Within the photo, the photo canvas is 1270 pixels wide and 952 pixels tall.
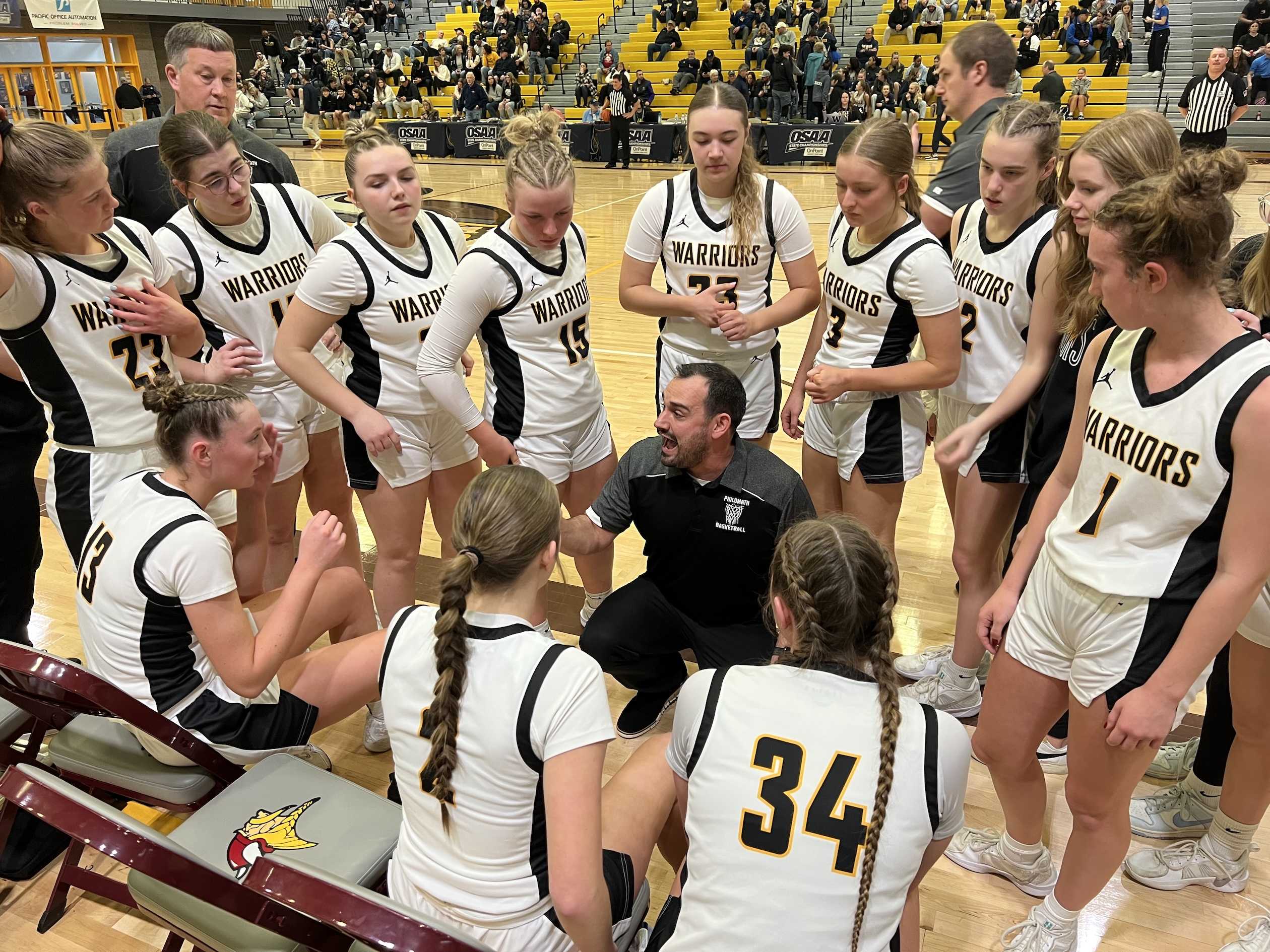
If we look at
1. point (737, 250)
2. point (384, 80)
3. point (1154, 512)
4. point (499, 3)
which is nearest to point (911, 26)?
point (499, 3)

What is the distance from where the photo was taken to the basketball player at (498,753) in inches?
61.2

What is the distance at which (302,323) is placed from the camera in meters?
2.79

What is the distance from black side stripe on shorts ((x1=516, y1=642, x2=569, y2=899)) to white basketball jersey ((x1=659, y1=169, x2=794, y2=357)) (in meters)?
1.77

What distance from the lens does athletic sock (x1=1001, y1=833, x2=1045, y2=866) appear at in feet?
7.63

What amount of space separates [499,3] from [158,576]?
24397mm

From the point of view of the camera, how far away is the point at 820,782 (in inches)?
56.9

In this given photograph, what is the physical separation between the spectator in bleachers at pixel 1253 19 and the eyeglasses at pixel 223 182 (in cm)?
1638

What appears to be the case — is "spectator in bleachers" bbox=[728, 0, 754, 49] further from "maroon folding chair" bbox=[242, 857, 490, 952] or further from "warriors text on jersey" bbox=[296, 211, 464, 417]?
"maroon folding chair" bbox=[242, 857, 490, 952]

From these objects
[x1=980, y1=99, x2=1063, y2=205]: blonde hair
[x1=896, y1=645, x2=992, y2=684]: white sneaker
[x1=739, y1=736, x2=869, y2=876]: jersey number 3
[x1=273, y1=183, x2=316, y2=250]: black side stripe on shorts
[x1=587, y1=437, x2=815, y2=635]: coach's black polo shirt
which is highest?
[x1=980, y1=99, x2=1063, y2=205]: blonde hair

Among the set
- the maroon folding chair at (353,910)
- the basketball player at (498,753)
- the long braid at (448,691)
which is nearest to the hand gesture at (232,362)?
the basketball player at (498,753)

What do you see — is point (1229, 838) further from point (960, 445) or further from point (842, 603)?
point (842, 603)

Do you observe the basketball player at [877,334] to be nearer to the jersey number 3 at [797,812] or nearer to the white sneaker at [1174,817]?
the white sneaker at [1174,817]

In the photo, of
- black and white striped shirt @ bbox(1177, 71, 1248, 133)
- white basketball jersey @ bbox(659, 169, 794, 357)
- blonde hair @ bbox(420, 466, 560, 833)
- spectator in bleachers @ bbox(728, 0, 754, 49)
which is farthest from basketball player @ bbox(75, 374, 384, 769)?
spectator in bleachers @ bbox(728, 0, 754, 49)

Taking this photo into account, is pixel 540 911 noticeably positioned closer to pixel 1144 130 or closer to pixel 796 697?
pixel 796 697
